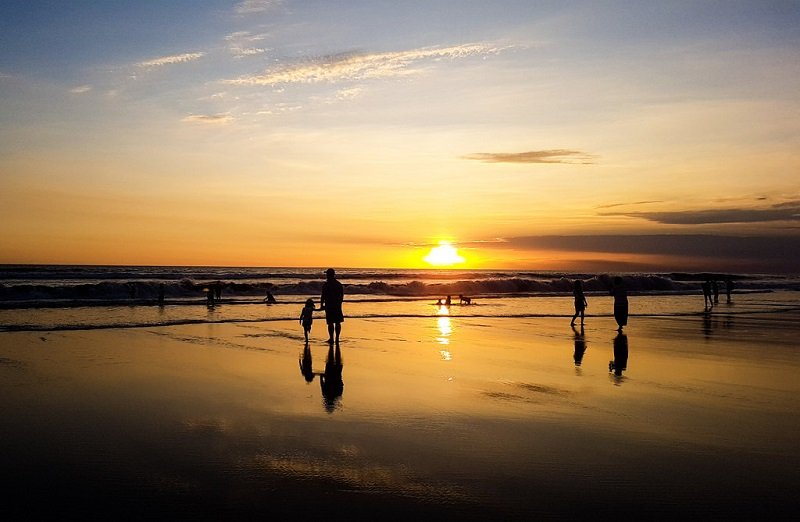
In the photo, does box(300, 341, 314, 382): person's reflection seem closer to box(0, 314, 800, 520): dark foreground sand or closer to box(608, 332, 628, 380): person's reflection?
box(0, 314, 800, 520): dark foreground sand

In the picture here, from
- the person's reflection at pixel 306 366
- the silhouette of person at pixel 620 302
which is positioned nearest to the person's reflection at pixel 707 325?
the silhouette of person at pixel 620 302

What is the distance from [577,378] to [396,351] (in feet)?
19.3

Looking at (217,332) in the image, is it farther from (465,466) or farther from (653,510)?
(653,510)

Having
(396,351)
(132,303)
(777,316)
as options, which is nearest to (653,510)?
(396,351)

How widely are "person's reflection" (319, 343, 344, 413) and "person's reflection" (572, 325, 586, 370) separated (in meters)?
5.58

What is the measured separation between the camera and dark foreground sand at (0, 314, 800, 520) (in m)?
6.34

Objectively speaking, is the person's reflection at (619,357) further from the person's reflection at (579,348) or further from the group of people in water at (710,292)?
the group of people in water at (710,292)

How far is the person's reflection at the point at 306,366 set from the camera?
13707 millimetres

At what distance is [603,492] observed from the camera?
261 inches

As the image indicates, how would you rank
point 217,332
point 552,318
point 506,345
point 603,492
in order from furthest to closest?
point 552,318 < point 217,332 < point 506,345 < point 603,492

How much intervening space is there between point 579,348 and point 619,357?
7.14 feet

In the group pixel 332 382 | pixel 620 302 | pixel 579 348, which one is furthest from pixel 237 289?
pixel 332 382

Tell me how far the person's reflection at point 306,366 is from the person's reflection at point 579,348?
6104 millimetres

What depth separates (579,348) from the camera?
19250 millimetres
